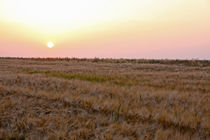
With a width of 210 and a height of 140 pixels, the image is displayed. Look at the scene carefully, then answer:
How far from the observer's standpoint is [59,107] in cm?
470

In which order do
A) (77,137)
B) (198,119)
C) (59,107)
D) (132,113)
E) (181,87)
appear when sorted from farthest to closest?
(181,87), (59,107), (132,113), (198,119), (77,137)

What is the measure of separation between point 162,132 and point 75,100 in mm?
2599

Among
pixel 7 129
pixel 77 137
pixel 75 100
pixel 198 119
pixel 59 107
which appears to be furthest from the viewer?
pixel 75 100

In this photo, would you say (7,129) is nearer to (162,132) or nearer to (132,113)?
(132,113)

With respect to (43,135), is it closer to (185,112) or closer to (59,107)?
(59,107)

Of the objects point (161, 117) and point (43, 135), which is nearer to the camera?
point (43, 135)

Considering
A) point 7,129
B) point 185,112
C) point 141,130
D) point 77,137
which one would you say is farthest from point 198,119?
point 7,129

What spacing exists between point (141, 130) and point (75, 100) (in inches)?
89.6

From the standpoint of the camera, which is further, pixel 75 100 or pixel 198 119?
pixel 75 100

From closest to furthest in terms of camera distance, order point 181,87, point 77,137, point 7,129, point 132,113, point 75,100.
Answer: point 77,137 < point 7,129 < point 132,113 < point 75,100 < point 181,87

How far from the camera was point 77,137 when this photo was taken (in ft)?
10.3

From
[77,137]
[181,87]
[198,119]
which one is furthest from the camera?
[181,87]

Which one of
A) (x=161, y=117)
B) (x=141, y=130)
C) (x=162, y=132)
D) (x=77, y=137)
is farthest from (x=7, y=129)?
(x=161, y=117)

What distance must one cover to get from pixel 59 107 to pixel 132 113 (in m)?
1.83
